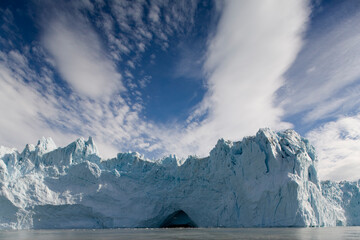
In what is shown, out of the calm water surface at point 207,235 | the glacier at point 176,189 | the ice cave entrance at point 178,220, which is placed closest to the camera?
the calm water surface at point 207,235

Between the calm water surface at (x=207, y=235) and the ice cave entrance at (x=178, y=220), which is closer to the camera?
the calm water surface at (x=207, y=235)

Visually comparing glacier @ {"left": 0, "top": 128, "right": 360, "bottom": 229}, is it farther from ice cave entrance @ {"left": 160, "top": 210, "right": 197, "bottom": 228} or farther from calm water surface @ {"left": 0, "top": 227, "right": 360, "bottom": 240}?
calm water surface @ {"left": 0, "top": 227, "right": 360, "bottom": 240}

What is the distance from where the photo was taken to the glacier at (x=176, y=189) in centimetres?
2952

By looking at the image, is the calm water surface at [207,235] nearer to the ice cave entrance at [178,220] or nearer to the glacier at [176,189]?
the glacier at [176,189]

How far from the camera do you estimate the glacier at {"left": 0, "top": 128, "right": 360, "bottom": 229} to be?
2952 cm

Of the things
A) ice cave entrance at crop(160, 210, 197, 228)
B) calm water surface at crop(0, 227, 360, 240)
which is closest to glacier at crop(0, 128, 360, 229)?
ice cave entrance at crop(160, 210, 197, 228)

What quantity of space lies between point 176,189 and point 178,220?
8.69 m

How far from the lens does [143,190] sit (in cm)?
3784

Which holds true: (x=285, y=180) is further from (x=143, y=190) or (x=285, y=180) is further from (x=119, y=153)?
(x=119, y=153)

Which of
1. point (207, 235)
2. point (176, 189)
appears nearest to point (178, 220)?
point (176, 189)

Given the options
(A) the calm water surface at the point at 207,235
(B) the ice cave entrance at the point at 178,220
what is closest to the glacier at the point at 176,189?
(B) the ice cave entrance at the point at 178,220

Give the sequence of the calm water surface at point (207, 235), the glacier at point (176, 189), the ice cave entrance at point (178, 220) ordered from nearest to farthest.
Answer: the calm water surface at point (207, 235), the glacier at point (176, 189), the ice cave entrance at point (178, 220)

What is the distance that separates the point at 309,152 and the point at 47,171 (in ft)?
117

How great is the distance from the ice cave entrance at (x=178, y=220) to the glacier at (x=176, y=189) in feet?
0.76
